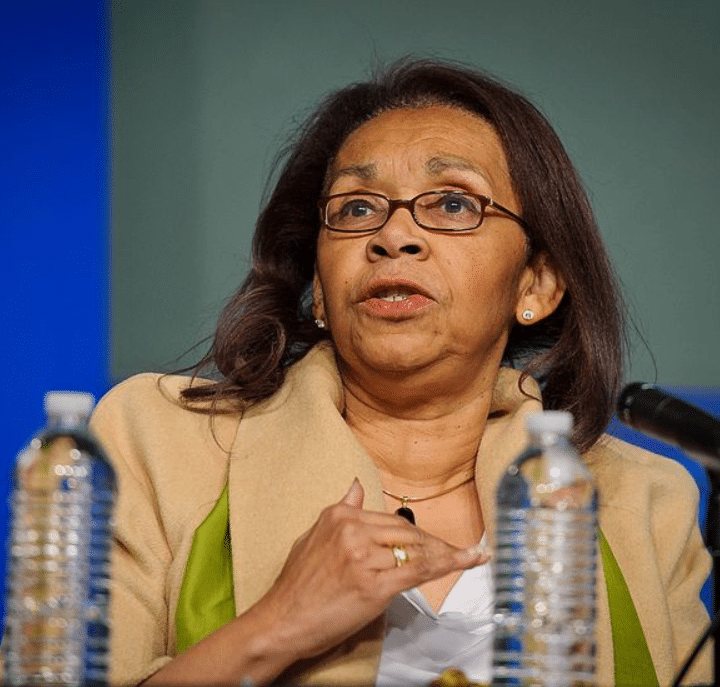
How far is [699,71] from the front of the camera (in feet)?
10.7

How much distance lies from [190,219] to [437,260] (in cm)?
123

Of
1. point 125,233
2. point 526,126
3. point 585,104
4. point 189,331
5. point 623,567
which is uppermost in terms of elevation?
point 585,104

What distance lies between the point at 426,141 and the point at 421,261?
212 mm

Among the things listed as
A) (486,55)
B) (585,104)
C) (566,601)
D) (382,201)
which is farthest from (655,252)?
(566,601)

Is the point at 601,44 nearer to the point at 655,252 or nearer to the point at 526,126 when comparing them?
the point at 655,252

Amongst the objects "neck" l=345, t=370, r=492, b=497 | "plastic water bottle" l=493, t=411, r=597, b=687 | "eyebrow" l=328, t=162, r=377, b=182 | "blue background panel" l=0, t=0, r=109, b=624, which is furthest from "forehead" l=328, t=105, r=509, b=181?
"plastic water bottle" l=493, t=411, r=597, b=687

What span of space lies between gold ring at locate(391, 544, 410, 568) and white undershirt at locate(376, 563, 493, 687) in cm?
25

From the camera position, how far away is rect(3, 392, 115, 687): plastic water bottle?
1.16 metres

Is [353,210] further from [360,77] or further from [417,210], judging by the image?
[360,77]

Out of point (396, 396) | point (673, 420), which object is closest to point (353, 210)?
point (396, 396)

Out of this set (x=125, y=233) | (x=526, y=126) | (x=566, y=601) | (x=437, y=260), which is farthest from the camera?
(x=125, y=233)

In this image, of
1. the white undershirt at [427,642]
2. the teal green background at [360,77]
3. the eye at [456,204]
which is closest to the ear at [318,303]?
the eye at [456,204]

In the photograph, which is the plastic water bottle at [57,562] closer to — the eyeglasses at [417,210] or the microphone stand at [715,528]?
the microphone stand at [715,528]

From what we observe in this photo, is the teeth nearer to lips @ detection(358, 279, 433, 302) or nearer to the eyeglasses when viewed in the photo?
lips @ detection(358, 279, 433, 302)
